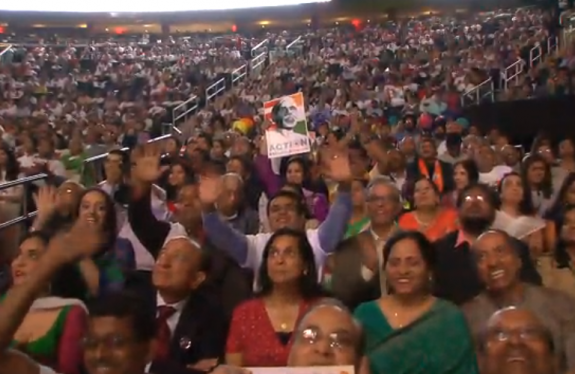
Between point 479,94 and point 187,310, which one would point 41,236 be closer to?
point 187,310

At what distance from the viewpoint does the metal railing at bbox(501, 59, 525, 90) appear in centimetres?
1409

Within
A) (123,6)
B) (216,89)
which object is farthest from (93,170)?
(123,6)

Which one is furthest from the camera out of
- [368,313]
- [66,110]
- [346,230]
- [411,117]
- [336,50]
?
[336,50]

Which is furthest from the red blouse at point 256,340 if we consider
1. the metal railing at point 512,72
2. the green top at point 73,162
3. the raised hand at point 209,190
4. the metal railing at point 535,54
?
the metal railing at point 535,54

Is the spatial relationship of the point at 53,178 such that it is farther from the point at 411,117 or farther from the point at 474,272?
the point at 411,117

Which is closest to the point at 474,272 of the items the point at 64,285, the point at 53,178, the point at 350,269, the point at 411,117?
the point at 350,269

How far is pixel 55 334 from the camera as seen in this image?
2947 millimetres

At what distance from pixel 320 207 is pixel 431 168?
1.59 meters

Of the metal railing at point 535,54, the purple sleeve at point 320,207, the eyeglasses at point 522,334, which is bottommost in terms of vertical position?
the eyeglasses at point 522,334

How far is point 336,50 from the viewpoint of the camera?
20766mm

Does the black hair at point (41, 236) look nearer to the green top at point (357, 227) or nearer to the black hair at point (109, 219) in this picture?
the black hair at point (109, 219)

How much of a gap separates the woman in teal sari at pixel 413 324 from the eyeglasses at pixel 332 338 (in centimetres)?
37

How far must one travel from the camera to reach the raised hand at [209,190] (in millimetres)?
4160

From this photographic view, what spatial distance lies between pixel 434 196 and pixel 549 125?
8193 millimetres
